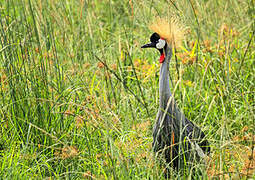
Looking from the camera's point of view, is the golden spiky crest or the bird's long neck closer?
the bird's long neck

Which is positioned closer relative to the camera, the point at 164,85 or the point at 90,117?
the point at 164,85

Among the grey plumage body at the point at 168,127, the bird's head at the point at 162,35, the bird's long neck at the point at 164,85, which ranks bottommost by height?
the grey plumage body at the point at 168,127

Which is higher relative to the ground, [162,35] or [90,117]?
[162,35]

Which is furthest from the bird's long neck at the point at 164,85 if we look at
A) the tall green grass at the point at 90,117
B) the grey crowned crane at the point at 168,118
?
the tall green grass at the point at 90,117

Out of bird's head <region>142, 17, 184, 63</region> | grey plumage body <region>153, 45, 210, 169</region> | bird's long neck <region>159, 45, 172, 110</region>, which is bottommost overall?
grey plumage body <region>153, 45, 210, 169</region>

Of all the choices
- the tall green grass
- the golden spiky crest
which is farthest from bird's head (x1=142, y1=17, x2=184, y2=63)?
the tall green grass

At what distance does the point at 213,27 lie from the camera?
14.0ft

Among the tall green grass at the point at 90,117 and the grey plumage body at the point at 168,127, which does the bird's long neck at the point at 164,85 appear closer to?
the grey plumage body at the point at 168,127

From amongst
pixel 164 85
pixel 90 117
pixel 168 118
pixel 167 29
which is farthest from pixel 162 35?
pixel 90 117

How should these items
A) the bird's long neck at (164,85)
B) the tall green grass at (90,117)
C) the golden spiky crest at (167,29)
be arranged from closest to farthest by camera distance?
the tall green grass at (90,117) → the bird's long neck at (164,85) → the golden spiky crest at (167,29)

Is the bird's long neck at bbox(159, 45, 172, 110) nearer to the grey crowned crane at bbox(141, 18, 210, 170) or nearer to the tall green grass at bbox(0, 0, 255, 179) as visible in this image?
the grey crowned crane at bbox(141, 18, 210, 170)

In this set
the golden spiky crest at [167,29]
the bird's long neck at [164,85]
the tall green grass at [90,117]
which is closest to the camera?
the tall green grass at [90,117]

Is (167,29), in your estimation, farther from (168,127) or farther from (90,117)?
(90,117)

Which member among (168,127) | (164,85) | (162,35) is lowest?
(168,127)
